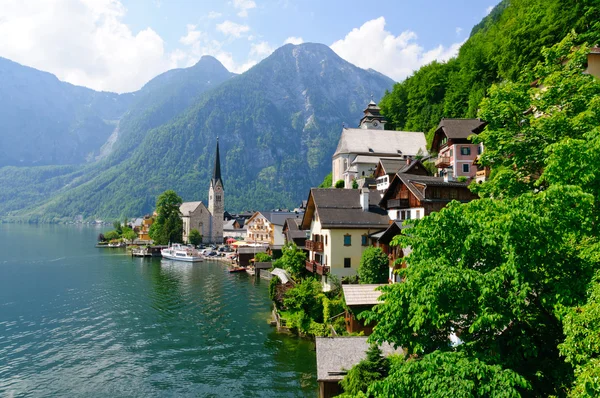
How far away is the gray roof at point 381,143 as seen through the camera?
84625 millimetres

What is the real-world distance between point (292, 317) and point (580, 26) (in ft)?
148

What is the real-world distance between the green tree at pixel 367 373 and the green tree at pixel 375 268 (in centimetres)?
1564

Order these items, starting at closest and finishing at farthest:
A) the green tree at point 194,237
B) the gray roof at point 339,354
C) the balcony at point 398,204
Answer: the gray roof at point 339,354 → the balcony at point 398,204 → the green tree at point 194,237

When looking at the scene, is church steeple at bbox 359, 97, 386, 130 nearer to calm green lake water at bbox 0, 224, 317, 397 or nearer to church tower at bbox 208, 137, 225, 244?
church tower at bbox 208, 137, 225, 244

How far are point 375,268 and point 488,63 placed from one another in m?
53.7

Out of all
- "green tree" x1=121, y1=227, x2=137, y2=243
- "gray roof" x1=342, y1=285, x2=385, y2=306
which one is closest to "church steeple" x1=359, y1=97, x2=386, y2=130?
"gray roof" x1=342, y1=285, x2=385, y2=306

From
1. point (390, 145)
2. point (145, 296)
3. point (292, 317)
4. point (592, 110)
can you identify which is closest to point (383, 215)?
point (292, 317)

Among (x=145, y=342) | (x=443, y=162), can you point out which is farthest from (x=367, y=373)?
(x=443, y=162)

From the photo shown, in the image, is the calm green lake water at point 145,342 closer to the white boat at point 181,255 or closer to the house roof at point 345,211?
the house roof at point 345,211

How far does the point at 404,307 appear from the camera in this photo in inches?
477

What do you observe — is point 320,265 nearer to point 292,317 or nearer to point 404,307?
point 292,317

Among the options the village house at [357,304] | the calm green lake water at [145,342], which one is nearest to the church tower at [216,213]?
the calm green lake water at [145,342]

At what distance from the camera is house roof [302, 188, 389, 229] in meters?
40.1

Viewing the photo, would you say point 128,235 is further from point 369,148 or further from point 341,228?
point 341,228
